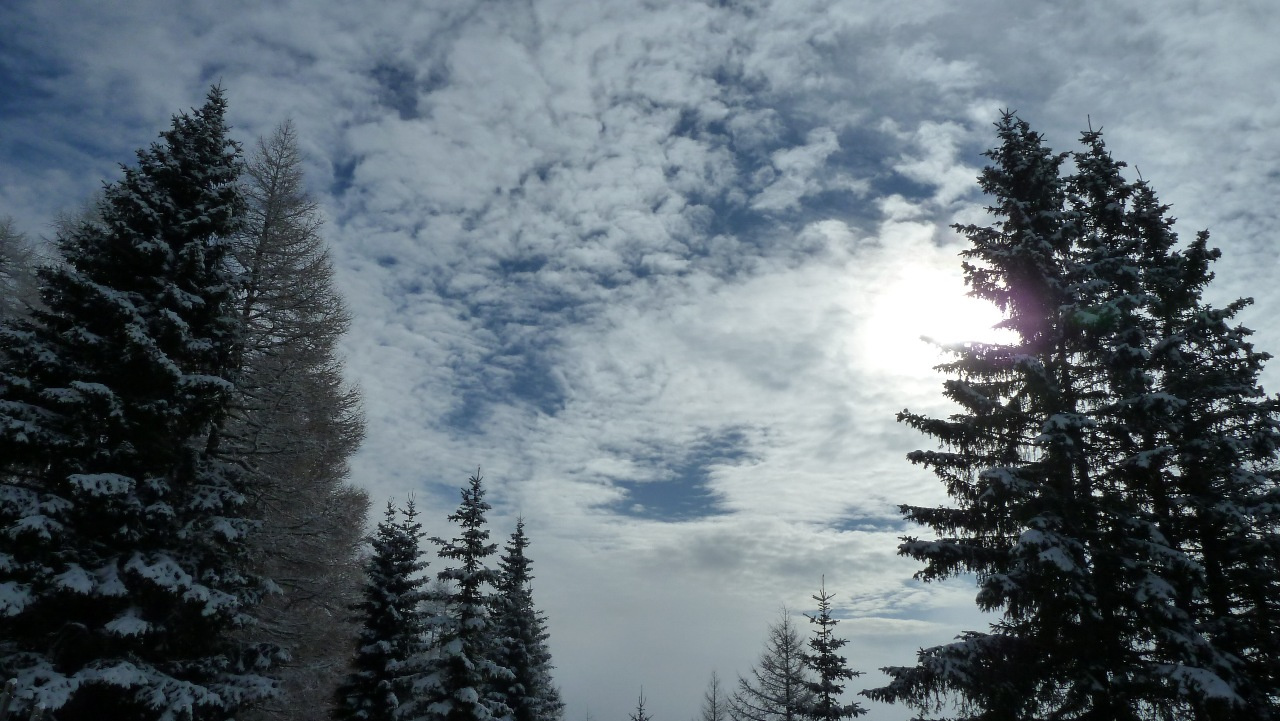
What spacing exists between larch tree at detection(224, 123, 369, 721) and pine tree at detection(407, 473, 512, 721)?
122 inches

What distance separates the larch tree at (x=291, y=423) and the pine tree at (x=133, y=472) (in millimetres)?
1152

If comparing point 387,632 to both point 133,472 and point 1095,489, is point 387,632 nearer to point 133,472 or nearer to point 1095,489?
point 133,472

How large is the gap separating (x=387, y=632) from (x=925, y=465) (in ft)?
62.6

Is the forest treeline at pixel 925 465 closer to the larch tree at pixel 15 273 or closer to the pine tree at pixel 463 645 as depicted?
the pine tree at pixel 463 645

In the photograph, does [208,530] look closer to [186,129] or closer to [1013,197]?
[186,129]

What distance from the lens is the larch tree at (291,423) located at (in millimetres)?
16500

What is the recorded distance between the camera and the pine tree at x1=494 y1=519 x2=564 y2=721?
3016cm

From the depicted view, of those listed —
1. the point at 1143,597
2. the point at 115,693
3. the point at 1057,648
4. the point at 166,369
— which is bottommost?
the point at 115,693

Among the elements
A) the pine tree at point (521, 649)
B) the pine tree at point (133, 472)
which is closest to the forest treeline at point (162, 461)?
the pine tree at point (133, 472)

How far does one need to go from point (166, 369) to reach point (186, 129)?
613 cm

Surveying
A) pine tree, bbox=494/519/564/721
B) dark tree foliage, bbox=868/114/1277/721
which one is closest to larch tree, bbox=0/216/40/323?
pine tree, bbox=494/519/564/721

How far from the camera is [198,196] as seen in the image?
15.1 meters

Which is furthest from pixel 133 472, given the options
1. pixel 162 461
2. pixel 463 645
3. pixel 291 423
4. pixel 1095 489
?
pixel 1095 489

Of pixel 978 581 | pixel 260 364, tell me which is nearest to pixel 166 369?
pixel 260 364
